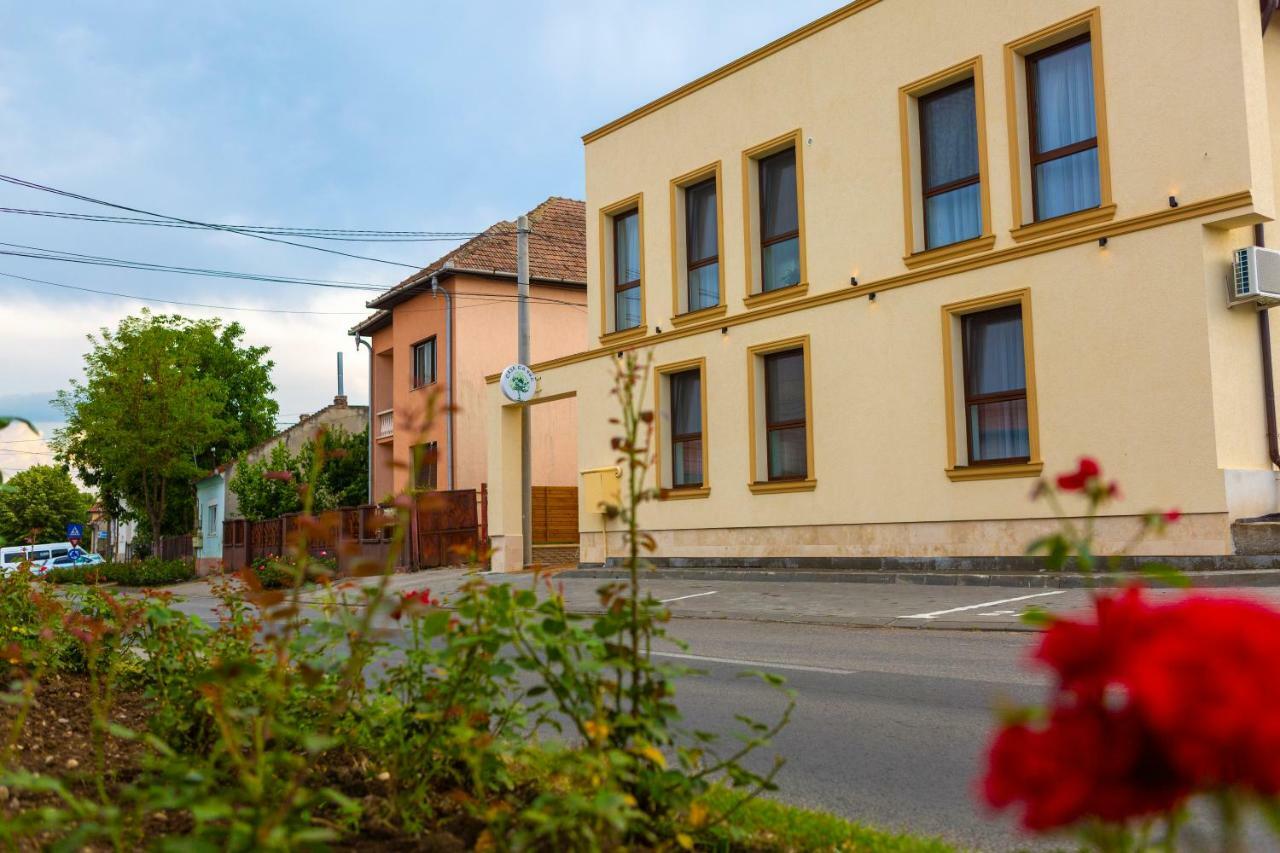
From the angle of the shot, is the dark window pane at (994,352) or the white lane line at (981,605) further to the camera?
the dark window pane at (994,352)

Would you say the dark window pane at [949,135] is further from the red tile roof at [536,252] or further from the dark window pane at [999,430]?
the red tile roof at [536,252]

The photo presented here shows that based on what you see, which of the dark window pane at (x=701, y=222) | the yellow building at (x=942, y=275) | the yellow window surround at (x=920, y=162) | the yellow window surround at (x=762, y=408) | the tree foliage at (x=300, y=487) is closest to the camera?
the yellow building at (x=942, y=275)

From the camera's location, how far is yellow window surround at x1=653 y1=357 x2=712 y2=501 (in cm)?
1902

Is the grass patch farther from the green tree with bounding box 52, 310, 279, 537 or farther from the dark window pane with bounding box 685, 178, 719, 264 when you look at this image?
the green tree with bounding box 52, 310, 279, 537

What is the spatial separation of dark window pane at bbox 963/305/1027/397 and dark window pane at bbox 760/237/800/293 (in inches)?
133

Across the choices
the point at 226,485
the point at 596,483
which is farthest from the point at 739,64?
the point at 226,485

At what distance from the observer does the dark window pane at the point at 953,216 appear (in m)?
15.7

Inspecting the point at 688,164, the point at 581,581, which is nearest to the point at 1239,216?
the point at 688,164

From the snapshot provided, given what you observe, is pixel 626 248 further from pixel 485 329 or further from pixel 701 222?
pixel 485 329

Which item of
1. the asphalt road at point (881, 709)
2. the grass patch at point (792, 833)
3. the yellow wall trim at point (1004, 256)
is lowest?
the asphalt road at point (881, 709)

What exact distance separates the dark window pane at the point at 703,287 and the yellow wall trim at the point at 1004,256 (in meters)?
0.55

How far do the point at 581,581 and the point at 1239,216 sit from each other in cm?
1173

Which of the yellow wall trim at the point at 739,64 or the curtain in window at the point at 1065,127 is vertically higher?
the yellow wall trim at the point at 739,64

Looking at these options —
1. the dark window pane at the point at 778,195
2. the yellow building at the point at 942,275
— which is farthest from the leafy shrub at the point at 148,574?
the dark window pane at the point at 778,195
